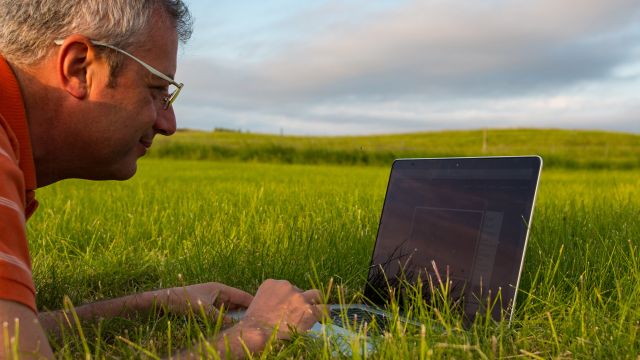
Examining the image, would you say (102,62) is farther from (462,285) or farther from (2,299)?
(462,285)

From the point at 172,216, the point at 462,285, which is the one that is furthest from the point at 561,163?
the point at 462,285

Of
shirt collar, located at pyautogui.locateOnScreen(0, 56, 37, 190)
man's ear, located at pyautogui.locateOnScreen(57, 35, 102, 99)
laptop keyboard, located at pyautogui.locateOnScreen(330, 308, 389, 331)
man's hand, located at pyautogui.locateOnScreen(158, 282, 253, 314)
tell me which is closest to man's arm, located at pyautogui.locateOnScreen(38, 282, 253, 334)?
man's hand, located at pyautogui.locateOnScreen(158, 282, 253, 314)

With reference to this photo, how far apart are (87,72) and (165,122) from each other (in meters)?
0.52

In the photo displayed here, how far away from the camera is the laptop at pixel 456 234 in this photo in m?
2.54

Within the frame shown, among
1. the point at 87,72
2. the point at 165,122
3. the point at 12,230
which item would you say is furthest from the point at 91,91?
the point at 12,230

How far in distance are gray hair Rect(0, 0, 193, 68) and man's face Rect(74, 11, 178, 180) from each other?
91 mm

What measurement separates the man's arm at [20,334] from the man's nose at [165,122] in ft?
3.98

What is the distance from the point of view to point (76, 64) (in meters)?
2.31

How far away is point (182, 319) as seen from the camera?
9.88 ft

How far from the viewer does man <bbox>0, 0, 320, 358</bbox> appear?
2.27m

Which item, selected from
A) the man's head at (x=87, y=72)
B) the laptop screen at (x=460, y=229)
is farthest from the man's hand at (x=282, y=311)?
the man's head at (x=87, y=72)

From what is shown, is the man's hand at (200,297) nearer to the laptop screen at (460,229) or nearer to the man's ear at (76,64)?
the laptop screen at (460,229)

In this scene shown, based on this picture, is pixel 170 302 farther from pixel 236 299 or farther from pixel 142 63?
pixel 142 63

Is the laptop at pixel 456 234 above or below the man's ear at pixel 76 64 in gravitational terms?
below
